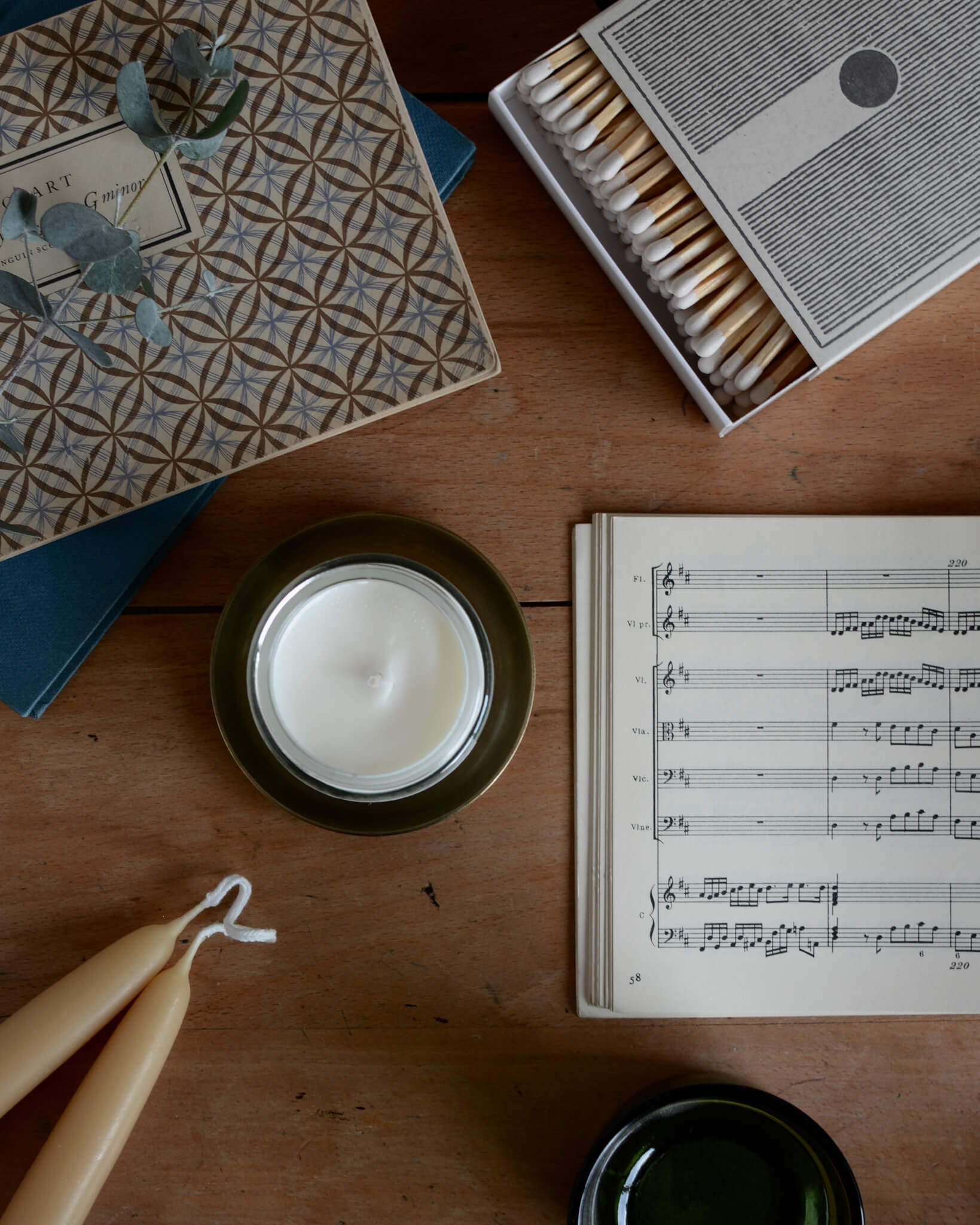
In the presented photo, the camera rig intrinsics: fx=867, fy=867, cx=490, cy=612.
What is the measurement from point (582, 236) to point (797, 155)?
13 cm

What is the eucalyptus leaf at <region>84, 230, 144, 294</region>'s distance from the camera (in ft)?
1.54

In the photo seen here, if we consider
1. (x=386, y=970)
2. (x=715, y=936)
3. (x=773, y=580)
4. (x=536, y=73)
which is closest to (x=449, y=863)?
(x=386, y=970)

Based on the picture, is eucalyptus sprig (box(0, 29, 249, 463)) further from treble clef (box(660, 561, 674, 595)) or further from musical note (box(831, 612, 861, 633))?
musical note (box(831, 612, 861, 633))

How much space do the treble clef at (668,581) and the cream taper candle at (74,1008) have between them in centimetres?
38

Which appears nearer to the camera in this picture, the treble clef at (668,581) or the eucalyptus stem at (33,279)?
the eucalyptus stem at (33,279)

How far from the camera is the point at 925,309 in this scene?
1.92 feet

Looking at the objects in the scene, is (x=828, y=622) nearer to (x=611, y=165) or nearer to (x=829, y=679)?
(x=829, y=679)

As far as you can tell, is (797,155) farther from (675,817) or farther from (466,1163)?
(466,1163)

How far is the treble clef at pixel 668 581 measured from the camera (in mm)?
580

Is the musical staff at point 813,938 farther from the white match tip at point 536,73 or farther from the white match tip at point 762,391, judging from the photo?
the white match tip at point 536,73

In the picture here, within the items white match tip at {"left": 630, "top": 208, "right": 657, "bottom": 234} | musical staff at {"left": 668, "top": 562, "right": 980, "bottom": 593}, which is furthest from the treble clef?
white match tip at {"left": 630, "top": 208, "right": 657, "bottom": 234}

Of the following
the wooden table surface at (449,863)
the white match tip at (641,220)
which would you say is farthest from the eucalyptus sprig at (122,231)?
the white match tip at (641,220)

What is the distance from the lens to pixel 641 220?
1.66ft

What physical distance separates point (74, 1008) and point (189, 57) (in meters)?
0.55
